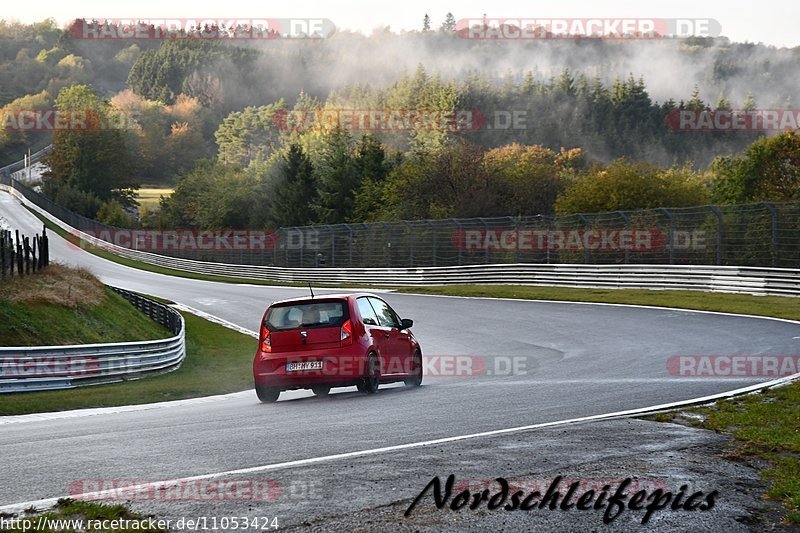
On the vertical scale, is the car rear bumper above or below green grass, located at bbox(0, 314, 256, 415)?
above

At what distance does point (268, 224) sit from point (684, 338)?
70.7 metres

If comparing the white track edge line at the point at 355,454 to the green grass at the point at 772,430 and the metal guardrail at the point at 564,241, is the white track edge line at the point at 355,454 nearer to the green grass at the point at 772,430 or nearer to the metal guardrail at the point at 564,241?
the green grass at the point at 772,430

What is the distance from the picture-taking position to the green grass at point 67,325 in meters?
20.2

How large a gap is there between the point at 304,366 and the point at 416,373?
2.31 meters

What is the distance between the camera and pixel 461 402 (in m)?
12.2

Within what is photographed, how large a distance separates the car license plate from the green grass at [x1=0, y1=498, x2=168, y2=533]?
7.48 metres

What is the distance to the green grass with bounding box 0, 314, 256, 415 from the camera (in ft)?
51.5

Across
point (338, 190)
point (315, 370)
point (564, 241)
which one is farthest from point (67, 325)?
point (338, 190)

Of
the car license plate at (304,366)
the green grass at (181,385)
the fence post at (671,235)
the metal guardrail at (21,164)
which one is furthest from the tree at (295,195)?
the metal guardrail at (21,164)

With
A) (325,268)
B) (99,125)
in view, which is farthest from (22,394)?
(99,125)

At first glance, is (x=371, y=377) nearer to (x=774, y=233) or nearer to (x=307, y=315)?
(x=307, y=315)

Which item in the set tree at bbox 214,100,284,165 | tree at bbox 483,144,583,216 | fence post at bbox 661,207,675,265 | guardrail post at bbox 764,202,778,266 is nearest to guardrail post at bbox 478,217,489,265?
fence post at bbox 661,207,675,265

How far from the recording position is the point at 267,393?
14148 mm

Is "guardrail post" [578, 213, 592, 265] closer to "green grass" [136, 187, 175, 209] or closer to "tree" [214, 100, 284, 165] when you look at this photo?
"green grass" [136, 187, 175, 209]
